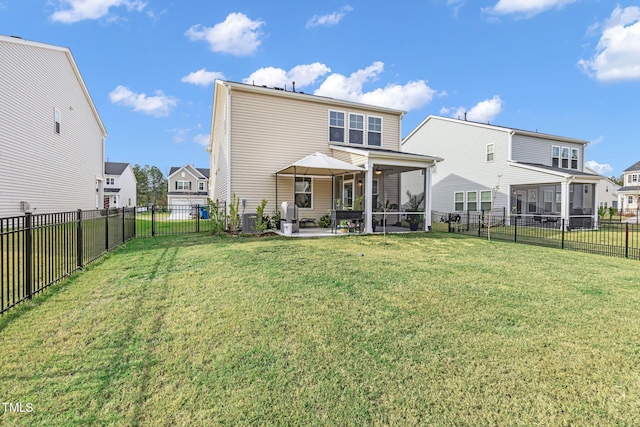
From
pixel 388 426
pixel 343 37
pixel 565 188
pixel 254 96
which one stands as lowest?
pixel 388 426

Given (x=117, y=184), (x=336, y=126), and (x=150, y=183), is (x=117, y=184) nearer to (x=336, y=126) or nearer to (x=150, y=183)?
(x=150, y=183)

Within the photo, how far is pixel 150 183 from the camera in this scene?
67.3 metres

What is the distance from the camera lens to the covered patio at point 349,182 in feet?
38.3

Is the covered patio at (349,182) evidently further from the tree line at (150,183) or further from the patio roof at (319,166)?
the tree line at (150,183)

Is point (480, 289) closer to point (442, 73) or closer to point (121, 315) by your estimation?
point (121, 315)

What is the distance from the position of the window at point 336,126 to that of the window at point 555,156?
15.9 m

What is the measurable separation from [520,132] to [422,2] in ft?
33.2

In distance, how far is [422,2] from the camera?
1458 centimetres

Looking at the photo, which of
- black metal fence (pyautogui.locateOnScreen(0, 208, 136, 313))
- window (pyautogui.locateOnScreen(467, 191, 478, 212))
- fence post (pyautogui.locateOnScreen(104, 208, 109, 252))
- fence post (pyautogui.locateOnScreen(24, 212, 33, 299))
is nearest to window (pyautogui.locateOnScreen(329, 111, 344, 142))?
black metal fence (pyautogui.locateOnScreen(0, 208, 136, 313))

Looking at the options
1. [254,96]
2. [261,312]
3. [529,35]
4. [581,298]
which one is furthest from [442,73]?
[261,312]

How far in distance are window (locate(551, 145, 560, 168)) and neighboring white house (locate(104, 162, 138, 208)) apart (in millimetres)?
46396

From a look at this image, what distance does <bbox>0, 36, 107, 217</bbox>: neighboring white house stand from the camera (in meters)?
11.6

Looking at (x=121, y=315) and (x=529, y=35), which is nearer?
(x=121, y=315)

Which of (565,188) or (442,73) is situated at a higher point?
(442,73)
